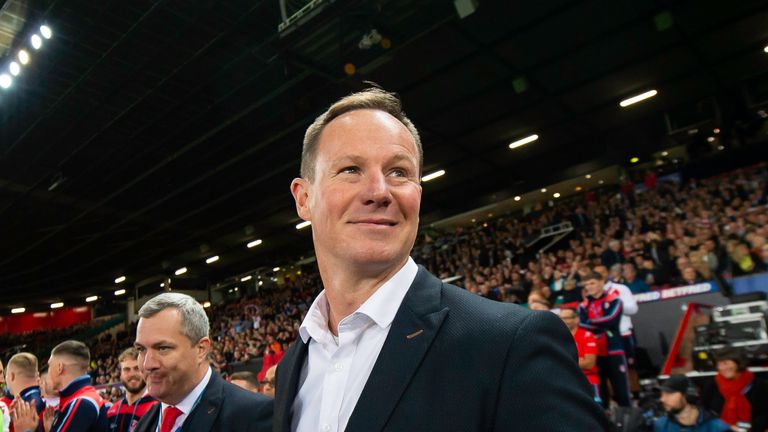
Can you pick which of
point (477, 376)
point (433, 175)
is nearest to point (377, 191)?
point (477, 376)

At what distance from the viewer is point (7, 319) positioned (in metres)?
37.0

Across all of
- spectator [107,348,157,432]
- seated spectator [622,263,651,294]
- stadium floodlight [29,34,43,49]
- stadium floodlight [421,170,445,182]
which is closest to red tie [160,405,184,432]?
spectator [107,348,157,432]

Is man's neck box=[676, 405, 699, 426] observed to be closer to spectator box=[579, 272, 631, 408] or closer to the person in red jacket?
spectator box=[579, 272, 631, 408]

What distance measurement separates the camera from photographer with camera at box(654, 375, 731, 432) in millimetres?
4469

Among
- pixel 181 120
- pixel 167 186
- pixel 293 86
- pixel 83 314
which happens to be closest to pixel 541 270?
pixel 293 86

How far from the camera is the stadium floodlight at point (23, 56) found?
8711mm

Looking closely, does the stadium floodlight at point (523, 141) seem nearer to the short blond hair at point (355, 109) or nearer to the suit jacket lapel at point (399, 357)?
the short blond hair at point (355, 109)

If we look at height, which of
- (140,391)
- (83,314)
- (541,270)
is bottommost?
(140,391)

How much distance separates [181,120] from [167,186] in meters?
4.19

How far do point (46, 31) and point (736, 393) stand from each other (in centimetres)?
1050

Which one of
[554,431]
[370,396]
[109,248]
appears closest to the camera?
[554,431]

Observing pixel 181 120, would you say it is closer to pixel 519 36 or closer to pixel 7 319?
pixel 519 36

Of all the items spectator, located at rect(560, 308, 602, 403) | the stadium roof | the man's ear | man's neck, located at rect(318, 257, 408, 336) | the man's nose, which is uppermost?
the stadium roof

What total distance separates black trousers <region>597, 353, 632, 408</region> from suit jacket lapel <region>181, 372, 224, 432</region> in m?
4.93
